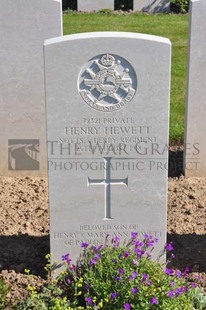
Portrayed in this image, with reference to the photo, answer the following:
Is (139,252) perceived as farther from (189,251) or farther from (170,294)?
(189,251)

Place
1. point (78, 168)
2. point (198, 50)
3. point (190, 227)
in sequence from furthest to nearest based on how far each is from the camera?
point (198, 50), point (190, 227), point (78, 168)

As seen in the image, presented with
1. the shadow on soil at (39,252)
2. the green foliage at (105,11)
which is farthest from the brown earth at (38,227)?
the green foliage at (105,11)

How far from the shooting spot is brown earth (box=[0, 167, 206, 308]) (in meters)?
4.64

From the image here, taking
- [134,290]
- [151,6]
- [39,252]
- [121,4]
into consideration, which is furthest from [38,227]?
[121,4]

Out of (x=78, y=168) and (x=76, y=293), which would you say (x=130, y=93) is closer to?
(x=78, y=168)

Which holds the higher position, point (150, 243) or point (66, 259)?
point (150, 243)

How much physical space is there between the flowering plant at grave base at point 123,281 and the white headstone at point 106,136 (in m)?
0.15

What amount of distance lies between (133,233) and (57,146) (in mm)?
845

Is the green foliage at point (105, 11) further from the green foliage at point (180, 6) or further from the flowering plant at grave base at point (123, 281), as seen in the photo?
the flowering plant at grave base at point (123, 281)

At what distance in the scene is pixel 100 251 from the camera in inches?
172

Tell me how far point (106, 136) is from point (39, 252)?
1.25 meters

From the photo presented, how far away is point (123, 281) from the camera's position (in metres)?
3.95

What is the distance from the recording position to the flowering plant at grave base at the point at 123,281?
3908mm

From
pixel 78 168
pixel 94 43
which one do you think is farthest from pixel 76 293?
pixel 94 43
